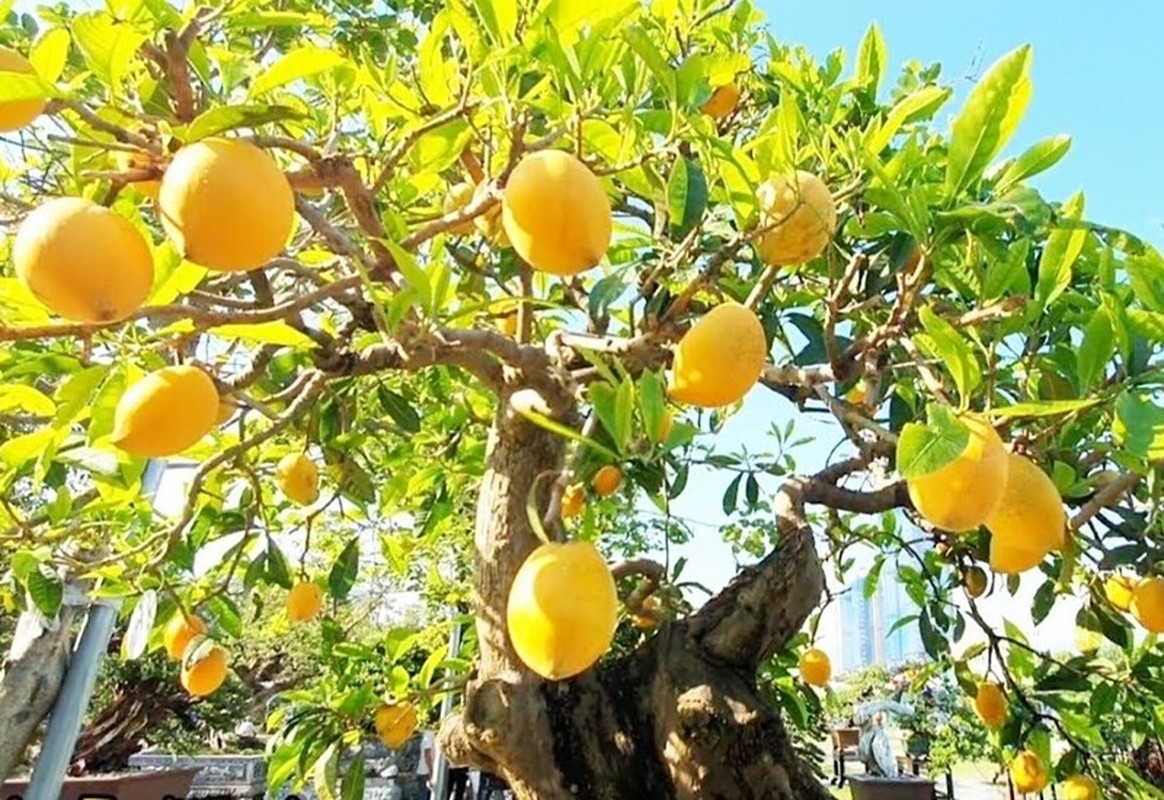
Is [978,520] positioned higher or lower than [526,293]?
lower

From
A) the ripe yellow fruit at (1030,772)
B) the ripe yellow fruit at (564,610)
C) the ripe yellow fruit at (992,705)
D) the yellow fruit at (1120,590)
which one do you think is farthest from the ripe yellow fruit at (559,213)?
the ripe yellow fruit at (1030,772)

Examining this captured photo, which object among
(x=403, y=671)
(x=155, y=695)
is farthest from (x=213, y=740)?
(x=403, y=671)

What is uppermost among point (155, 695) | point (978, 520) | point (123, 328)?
point (155, 695)

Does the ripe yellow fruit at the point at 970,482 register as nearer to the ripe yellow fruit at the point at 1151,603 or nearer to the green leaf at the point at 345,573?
the ripe yellow fruit at the point at 1151,603

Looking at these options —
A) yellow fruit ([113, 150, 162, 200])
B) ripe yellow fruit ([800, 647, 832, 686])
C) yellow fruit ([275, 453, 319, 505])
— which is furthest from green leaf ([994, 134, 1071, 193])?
ripe yellow fruit ([800, 647, 832, 686])

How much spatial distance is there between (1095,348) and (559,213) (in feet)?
1.45

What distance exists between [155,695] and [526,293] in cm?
607

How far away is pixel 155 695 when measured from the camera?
6.09 meters

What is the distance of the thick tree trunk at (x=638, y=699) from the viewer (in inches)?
42.7

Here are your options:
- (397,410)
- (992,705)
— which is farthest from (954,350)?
(992,705)

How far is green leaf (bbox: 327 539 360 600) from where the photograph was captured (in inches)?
64.1

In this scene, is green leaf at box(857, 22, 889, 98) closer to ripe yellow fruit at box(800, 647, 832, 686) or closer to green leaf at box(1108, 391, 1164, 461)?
green leaf at box(1108, 391, 1164, 461)

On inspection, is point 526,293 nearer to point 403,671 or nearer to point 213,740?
point 403,671

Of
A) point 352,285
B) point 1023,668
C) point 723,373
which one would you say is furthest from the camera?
point 1023,668
